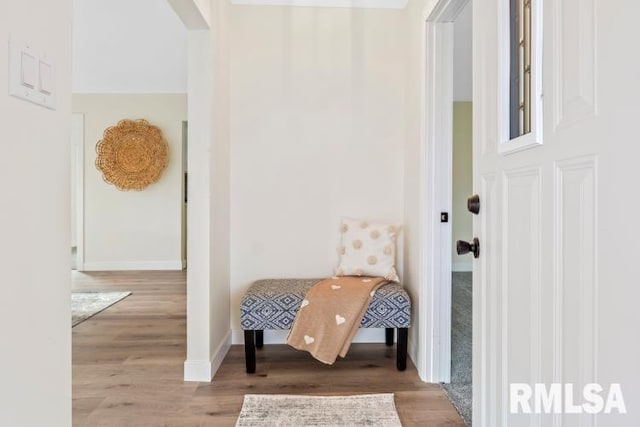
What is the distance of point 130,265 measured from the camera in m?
5.26

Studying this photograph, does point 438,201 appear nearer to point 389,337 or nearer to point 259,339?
point 389,337

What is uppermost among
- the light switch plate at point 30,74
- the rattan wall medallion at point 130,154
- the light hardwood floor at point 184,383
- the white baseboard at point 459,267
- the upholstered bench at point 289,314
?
the rattan wall medallion at point 130,154

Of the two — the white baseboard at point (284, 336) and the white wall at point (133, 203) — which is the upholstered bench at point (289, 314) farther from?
the white wall at point (133, 203)

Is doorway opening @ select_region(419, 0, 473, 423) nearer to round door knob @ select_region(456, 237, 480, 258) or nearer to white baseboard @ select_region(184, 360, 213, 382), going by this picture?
round door knob @ select_region(456, 237, 480, 258)

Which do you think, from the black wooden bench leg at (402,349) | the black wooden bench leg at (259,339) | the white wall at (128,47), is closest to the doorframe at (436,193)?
the black wooden bench leg at (402,349)

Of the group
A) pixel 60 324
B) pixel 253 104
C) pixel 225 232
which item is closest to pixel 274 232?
pixel 225 232

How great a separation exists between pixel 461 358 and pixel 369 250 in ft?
2.99

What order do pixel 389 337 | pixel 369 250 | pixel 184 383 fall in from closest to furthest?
pixel 184 383, pixel 369 250, pixel 389 337

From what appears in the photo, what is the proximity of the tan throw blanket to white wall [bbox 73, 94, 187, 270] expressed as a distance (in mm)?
3646

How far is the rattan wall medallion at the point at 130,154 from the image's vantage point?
5.10 m

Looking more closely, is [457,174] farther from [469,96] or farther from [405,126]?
[405,126]

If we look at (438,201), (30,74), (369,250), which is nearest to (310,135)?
(369,250)

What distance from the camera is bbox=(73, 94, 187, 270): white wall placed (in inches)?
205
